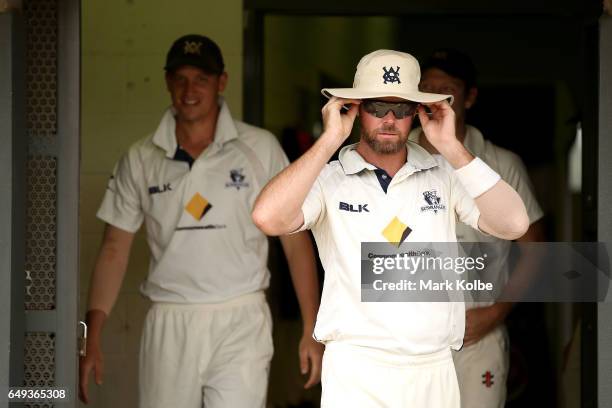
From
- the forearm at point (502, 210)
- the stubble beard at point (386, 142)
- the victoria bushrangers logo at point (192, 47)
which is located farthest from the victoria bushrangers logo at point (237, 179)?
the forearm at point (502, 210)

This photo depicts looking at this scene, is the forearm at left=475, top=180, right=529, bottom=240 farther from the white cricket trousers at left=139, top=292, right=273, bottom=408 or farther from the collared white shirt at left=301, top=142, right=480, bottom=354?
the white cricket trousers at left=139, top=292, right=273, bottom=408

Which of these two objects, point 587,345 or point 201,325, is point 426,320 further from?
point 201,325

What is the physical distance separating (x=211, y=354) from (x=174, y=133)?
0.85 meters

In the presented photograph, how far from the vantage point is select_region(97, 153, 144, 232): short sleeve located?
4.35 meters

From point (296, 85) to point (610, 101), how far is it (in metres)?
4.09

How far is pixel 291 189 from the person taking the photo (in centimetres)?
325

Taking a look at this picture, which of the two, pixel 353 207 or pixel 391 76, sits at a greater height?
pixel 391 76

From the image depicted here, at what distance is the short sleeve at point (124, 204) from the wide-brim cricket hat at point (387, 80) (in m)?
1.25

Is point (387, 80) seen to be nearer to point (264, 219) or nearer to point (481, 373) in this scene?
point (264, 219)

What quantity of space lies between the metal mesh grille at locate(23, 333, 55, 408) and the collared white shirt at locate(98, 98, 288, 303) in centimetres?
103

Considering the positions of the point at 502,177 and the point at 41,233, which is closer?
the point at 41,233

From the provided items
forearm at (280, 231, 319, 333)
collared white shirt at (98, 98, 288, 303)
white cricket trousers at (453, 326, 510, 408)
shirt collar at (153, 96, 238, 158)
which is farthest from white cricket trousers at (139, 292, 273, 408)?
white cricket trousers at (453, 326, 510, 408)

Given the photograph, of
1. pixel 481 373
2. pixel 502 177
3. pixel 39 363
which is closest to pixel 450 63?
pixel 502 177

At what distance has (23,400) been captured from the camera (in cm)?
319
